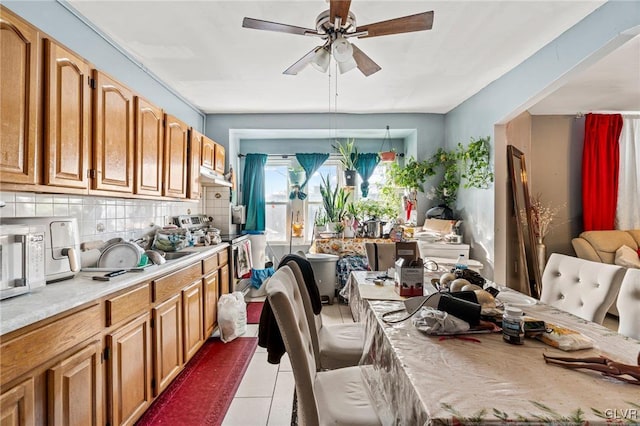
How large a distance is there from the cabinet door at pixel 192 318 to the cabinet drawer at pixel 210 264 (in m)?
0.15

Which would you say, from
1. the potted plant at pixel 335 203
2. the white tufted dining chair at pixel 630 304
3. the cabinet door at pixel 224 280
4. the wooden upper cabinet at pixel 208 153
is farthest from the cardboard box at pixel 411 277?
the potted plant at pixel 335 203

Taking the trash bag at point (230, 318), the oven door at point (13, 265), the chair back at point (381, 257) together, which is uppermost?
the oven door at point (13, 265)

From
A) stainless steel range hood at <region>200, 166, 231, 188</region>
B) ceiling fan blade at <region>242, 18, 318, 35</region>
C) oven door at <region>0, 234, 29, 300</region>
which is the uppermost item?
ceiling fan blade at <region>242, 18, 318, 35</region>

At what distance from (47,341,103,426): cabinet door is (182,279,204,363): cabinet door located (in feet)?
3.01

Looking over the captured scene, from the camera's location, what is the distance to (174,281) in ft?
7.33

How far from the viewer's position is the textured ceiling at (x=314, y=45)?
2.13 m

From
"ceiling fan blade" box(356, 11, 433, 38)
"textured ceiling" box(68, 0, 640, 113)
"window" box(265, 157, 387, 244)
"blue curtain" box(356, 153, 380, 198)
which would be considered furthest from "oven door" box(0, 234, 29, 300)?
"blue curtain" box(356, 153, 380, 198)

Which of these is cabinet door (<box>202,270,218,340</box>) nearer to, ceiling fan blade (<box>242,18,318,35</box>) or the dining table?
the dining table

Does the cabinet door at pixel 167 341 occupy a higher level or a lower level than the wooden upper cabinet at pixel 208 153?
lower

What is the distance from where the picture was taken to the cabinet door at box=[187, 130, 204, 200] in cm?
319

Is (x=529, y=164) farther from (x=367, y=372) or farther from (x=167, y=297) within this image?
(x=167, y=297)

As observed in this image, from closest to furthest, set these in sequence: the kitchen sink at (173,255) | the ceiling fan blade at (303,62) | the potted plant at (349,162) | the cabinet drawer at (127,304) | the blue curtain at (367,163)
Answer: the cabinet drawer at (127,304) < the ceiling fan blade at (303,62) < the kitchen sink at (173,255) < the potted plant at (349,162) < the blue curtain at (367,163)

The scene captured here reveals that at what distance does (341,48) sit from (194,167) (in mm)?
2050

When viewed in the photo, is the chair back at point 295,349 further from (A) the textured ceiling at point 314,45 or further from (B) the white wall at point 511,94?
(B) the white wall at point 511,94
